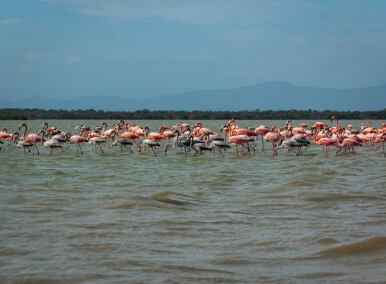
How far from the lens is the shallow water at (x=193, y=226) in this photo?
653 centimetres

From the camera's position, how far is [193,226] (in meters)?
8.80

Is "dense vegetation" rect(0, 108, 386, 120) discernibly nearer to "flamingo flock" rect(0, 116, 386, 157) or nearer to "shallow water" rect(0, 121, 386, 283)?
"flamingo flock" rect(0, 116, 386, 157)

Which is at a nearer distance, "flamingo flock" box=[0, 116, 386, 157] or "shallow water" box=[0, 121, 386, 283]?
"shallow water" box=[0, 121, 386, 283]

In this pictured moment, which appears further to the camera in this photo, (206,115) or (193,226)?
(206,115)

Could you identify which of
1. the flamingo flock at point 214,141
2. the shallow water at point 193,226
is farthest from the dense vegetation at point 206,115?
the shallow water at point 193,226

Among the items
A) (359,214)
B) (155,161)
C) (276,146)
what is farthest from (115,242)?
(276,146)

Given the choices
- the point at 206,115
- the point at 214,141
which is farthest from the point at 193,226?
the point at 206,115

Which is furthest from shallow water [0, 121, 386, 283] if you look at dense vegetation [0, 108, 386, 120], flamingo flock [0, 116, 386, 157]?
dense vegetation [0, 108, 386, 120]

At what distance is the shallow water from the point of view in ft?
21.4

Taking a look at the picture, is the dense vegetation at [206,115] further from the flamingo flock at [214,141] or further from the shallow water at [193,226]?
the shallow water at [193,226]

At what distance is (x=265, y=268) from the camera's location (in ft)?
21.7

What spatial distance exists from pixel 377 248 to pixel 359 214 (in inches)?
93.9

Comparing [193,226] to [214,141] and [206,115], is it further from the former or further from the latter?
[206,115]

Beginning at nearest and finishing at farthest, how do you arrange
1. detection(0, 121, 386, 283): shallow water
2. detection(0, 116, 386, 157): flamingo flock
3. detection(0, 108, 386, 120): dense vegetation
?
detection(0, 121, 386, 283): shallow water → detection(0, 116, 386, 157): flamingo flock → detection(0, 108, 386, 120): dense vegetation
